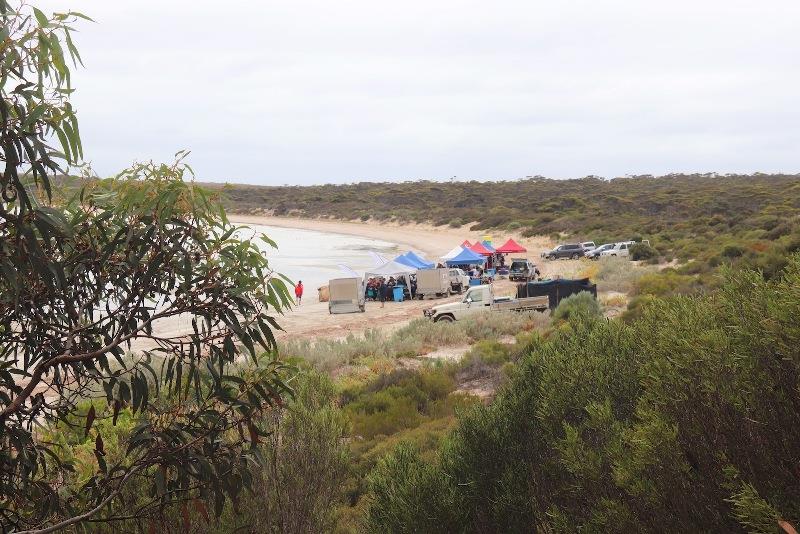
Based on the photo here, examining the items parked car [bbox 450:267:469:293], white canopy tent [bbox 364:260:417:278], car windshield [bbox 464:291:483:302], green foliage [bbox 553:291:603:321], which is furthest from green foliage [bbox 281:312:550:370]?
parked car [bbox 450:267:469:293]

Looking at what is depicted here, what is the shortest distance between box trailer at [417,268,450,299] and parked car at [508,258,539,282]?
16.8ft

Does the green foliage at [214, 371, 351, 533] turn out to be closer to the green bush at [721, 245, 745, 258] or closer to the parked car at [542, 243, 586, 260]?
the green bush at [721, 245, 745, 258]

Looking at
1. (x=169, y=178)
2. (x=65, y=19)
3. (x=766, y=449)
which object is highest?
(x=65, y=19)

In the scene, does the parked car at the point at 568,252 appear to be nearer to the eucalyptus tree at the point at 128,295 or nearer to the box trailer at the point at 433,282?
the box trailer at the point at 433,282

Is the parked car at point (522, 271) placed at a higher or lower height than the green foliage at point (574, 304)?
lower

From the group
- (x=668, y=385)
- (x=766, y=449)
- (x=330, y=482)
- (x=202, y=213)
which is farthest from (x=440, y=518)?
Result: (x=202, y=213)

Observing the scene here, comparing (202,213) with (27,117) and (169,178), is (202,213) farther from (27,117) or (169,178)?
(27,117)

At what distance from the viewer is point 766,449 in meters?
3.92

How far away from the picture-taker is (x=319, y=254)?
6219 cm

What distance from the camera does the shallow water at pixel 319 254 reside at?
160ft

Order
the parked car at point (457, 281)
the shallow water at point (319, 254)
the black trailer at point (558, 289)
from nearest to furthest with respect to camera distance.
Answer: the black trailer at point (558, 289) → the parked car at point (457, 281) → the shallow water at point (319, 254)

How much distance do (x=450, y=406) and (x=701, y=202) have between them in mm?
61597

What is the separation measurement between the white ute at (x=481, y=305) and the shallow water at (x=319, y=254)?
12.9 meters

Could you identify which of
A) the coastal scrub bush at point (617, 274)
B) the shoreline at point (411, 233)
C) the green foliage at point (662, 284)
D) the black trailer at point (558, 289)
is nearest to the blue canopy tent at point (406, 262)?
the coastal scrub bush at point (617, 274)
